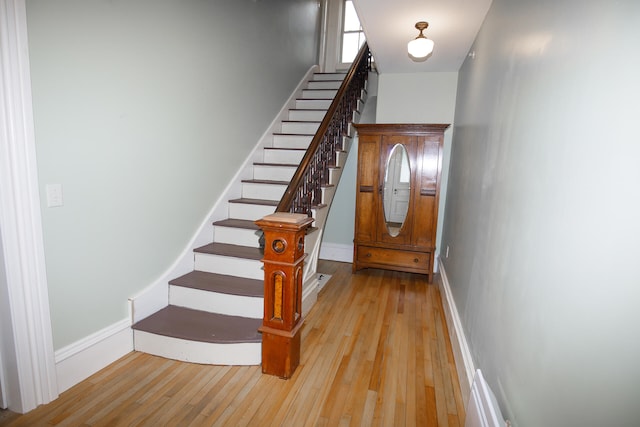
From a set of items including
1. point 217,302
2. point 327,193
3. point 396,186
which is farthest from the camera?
point 396,186

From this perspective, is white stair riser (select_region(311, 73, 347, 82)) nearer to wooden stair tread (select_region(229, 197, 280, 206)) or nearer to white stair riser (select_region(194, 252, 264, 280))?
wooden stair tread (select_region(229, 197, 280, 206))

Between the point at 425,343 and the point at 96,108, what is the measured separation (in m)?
2.70

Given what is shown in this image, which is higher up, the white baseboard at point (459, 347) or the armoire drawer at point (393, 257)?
the armoire drawer at point (393, 257)

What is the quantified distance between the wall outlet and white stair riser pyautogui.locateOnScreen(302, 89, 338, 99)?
3778 mm

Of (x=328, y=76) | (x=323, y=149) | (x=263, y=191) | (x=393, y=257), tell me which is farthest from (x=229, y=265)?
(x=328, y=76)

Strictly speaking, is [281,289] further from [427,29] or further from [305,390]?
[427,29]

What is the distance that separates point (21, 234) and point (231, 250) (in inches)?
58.1

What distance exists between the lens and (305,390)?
195 centimetres

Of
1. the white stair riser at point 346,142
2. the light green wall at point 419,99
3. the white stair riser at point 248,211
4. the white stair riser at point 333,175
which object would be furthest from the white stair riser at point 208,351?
the light green wall at point 419,99

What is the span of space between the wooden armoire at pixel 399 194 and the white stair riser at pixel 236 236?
57.1 inches

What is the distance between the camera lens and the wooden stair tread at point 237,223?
3057mm

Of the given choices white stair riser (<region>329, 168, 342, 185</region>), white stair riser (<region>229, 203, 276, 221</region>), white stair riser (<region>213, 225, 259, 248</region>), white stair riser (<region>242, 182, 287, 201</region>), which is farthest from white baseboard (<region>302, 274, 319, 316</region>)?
white stair riser (<region>329, 168, 342, 185</region>)

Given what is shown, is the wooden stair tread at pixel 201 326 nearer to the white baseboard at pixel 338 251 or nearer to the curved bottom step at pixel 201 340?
the curved bottom step at pixel 201 340

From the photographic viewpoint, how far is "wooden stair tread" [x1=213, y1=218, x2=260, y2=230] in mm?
3057
